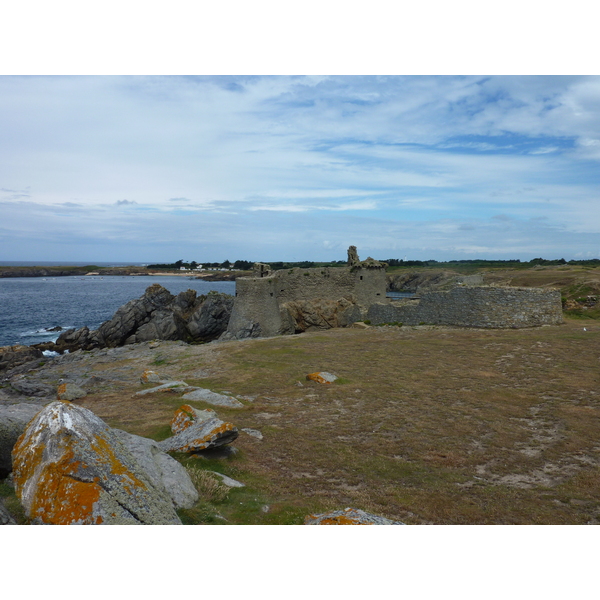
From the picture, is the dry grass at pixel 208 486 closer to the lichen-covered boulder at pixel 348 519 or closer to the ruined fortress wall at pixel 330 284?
the lichen-covered boulder at pixel 348 519

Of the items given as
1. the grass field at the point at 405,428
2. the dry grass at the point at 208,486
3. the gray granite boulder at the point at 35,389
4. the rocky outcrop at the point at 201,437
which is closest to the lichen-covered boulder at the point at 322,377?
the grass field at the point at 405,428

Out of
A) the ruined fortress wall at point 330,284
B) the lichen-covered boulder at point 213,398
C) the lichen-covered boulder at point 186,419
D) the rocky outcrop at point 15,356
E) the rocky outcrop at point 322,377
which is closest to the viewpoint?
the lichen-covered boulder at point 186,419

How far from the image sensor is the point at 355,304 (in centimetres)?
3794

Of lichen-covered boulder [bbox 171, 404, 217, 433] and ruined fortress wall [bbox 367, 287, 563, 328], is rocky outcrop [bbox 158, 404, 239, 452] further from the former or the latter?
ruined fortress wall [bbox 367, 287, 563, 328]

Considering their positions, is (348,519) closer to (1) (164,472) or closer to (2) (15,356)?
(1) (164,472)

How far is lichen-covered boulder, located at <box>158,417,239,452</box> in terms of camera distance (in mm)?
8461

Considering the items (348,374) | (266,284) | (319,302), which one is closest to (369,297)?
(319,302)

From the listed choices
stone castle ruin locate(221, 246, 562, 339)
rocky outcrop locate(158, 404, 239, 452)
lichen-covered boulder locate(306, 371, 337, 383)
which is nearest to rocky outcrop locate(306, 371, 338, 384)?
lichen-covered boulder locate(306, 371, 337, 383)

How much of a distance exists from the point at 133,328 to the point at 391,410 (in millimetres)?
43212

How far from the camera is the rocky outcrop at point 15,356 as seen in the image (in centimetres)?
3466

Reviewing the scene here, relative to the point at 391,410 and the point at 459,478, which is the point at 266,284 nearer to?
the point at 391,410

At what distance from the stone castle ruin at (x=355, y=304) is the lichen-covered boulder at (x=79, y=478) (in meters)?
26.7

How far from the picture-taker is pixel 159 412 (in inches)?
478

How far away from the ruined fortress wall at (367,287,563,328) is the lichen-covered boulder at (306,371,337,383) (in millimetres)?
15716
